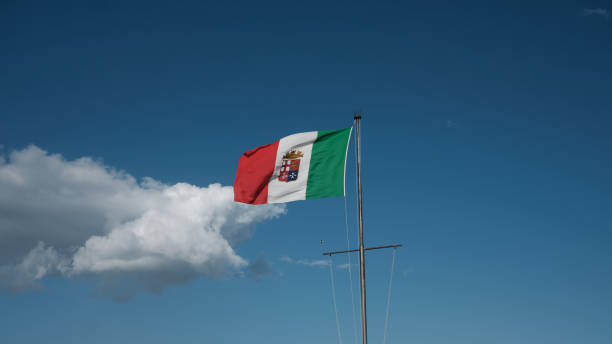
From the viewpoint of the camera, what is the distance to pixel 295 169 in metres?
33.2

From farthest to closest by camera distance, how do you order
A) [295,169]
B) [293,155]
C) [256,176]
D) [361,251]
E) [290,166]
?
1. [256,176]
2. [293,155]
3. [290,166]
4. [295,169]
5. [361,251]

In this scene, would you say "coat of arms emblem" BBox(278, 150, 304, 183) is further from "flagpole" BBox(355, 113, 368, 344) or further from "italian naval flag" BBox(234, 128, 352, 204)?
"flagpole" BBox(355, 113, 368, 344)

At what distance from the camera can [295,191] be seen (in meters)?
33.0

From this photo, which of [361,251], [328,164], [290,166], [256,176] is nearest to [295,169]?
[290,166]

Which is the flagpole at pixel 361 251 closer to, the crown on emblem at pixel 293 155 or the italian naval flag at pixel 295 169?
the italian naval flag at pixel 295 169

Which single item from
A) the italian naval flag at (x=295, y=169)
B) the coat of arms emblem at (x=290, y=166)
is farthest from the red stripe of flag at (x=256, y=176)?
the coat of arms emblem at (x=290, y=166)

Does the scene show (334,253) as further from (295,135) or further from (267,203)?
(295,135)

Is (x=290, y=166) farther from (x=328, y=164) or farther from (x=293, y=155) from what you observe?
(x=328, y=164)

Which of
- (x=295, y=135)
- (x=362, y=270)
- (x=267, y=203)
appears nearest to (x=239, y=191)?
(x=267, y=203)

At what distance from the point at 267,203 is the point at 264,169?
2.15 metres

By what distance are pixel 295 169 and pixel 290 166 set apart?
0.41 m

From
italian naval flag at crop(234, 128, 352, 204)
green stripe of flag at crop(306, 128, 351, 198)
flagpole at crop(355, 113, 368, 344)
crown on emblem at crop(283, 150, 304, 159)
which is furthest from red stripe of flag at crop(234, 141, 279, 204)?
flagpole at crop(355, 113, 368, 344)

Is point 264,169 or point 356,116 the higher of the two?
point 356,116

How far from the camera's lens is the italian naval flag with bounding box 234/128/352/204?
3216 centimetres
